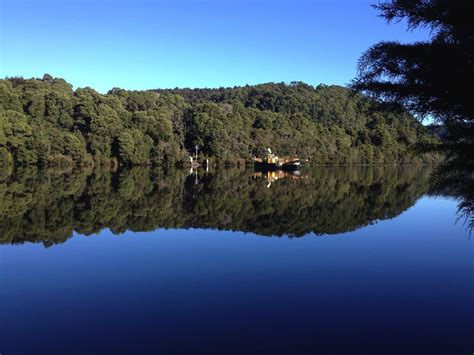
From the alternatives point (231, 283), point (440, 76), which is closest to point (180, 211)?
point (231, 283)

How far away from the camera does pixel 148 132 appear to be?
6831 cm

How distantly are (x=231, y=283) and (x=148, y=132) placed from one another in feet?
201

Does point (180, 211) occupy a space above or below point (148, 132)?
below

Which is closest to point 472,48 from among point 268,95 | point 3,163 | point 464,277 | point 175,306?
point 175,306

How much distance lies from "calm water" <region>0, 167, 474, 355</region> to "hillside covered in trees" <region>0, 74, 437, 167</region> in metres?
28.6

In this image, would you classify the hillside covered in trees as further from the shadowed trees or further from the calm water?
the shadowed trees

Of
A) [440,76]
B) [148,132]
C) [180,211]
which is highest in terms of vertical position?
[148,132]

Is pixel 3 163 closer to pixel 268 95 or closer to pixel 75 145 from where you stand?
pixel 75 145

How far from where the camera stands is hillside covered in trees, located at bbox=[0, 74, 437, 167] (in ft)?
186

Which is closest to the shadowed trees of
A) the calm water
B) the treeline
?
the calm water

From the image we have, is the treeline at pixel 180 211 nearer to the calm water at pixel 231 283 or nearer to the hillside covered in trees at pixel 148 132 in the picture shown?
the calm water at pixel 231 283

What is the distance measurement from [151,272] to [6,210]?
11.3 m

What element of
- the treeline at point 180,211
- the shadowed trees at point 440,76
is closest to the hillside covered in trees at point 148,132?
the treeline at point 180,211

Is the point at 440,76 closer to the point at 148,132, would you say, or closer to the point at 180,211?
the point at 180,211
